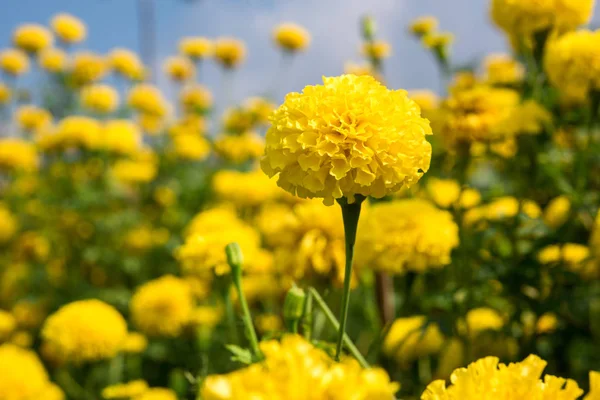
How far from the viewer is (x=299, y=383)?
50cm

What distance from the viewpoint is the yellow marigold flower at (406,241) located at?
4.78 feet

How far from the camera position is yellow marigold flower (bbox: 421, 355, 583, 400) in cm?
60

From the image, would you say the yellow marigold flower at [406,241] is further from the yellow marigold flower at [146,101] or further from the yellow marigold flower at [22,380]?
the yellow marigold flower at [146,101]

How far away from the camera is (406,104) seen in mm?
878

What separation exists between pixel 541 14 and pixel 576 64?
26cm

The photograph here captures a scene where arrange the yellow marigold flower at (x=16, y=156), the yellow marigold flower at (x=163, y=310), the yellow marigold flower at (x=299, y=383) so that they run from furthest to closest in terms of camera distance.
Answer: the yellow marigold flower at (x=16, y=156)
the yellow marigold flower at (x=163, y=310)
the yellow marigold flower at (x=299, y=383)

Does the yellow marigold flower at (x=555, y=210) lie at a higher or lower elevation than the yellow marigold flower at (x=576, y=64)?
lower

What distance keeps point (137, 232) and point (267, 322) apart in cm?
171

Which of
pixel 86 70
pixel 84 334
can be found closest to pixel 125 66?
pixel 86 70

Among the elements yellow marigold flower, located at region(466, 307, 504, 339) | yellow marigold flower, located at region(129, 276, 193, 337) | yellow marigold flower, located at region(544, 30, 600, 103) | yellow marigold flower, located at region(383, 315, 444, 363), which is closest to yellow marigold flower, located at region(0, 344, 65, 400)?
yellow marigold flower, located at region(129, 276, 193, 337)

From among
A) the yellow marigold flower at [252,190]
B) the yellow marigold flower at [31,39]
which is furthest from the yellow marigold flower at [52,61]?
the yellow marigold flower at [252,190]

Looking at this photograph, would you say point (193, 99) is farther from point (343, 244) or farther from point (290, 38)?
point (343, 244)

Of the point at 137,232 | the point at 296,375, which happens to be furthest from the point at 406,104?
the point at 137,232

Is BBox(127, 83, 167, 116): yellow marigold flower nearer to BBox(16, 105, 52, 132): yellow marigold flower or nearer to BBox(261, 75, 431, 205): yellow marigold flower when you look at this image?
BBox(16, 105, 52, 132): yellow marigold flower
